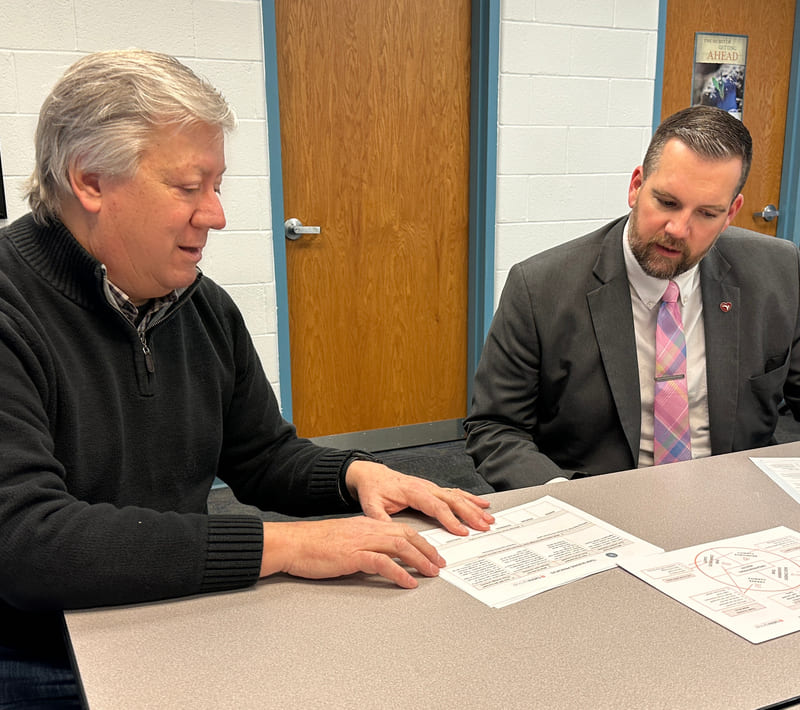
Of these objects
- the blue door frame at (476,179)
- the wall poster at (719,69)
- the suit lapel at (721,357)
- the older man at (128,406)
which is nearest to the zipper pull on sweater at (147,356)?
the older man at (128,406)

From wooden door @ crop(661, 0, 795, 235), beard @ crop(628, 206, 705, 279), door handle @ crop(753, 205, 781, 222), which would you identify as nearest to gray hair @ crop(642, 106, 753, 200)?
beard @ crop(628, 206, 705, 279)

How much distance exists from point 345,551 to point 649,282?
95cm

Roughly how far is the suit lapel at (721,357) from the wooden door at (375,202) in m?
1.78

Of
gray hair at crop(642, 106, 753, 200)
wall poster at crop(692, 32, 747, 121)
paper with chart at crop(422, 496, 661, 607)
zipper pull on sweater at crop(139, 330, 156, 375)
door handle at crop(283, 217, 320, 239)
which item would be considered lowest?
paper with chart at crop(422, 496, 661, 607)

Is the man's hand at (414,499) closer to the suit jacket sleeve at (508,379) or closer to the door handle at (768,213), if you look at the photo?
the suit jacket sleeve at (508,379)

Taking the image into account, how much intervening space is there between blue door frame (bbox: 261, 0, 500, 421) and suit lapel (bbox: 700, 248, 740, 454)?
67.5 inches

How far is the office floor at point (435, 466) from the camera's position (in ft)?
9.21

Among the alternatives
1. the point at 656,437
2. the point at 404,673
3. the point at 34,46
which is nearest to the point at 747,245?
the point at 656,437

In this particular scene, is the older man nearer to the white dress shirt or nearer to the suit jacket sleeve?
the suit jacket sleeve

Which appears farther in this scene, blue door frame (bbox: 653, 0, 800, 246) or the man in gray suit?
blue door frame (bbox: 653, 0, 800, 246)

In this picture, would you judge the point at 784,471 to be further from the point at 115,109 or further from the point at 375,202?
the point at 375,202

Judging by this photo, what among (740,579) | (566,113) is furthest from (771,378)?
(566,113)

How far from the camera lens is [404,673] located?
756mm

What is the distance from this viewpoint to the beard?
1.53 meters
